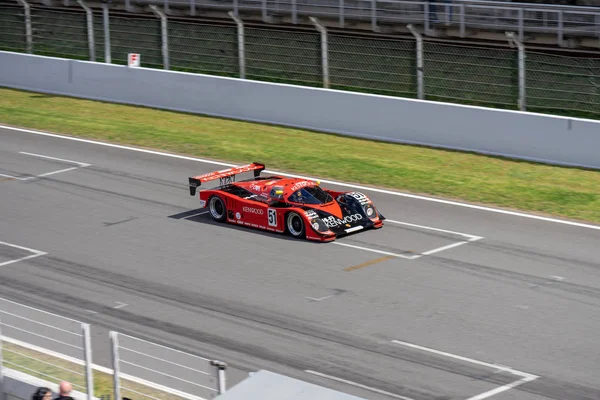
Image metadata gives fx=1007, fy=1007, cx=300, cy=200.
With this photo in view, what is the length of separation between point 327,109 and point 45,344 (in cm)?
1570

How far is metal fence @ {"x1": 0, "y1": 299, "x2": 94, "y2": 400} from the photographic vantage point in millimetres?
9672

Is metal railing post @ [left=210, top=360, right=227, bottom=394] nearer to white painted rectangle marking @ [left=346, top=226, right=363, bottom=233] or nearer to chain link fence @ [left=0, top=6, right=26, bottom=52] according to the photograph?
white painted rectangle marking @ [left=346, top=226, right=363, bottom=233]

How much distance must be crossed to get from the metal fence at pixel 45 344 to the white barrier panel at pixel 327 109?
13.9m

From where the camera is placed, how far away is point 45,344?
10.7 meters

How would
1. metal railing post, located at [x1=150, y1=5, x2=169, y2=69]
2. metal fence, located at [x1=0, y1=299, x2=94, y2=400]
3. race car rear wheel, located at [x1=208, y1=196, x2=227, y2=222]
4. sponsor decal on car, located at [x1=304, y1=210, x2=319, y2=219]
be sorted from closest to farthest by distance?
metal fence, located at [x1=0, y1=299, x2=94, y2=400] < sponsor decal on car, located at [x1=304, y1=210, x2=319, y2=219] < race car rear wheel, located at [x1=208, y1=196, x2=227, y2=222] < metal railing post, located at [x1=150, y1=5, x2=169, y2=69]

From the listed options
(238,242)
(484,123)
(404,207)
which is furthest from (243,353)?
(484,123)

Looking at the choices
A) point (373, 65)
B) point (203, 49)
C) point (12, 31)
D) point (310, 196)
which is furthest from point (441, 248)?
point (12, 31)

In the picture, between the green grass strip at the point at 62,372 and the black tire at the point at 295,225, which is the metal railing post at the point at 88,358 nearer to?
the green grass strip at the point at 62,372

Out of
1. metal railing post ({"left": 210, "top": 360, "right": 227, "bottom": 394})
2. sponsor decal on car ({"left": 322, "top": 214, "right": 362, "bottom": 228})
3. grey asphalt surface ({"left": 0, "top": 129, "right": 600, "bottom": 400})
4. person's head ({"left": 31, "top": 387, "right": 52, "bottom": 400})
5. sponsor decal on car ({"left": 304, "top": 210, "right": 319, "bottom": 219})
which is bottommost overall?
grey asphalt surface ({"left": 0, "top": 129, "right": 600, "bottom": 400})

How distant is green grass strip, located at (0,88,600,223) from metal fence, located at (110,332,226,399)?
11.1 m

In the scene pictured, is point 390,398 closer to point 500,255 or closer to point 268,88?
point 500,255

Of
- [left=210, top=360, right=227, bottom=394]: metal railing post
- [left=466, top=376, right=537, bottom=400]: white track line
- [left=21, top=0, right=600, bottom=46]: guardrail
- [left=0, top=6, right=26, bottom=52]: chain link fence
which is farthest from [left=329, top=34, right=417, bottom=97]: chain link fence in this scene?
[left=210, top=360, right=227, bottom=394]: metal railing post

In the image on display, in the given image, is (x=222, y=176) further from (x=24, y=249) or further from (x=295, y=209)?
(x=24, y=249)

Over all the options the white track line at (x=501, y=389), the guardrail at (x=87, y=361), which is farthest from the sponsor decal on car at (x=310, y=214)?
the guardrail at (x=87, y=361)
